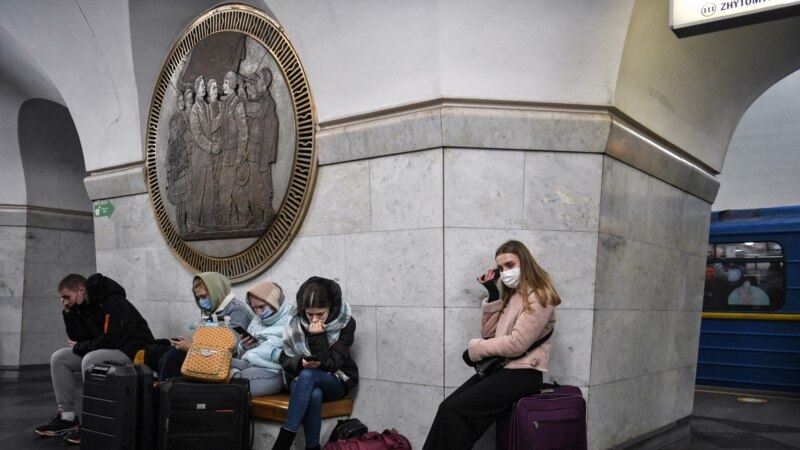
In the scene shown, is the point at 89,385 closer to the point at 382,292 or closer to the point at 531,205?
the point at 382,292

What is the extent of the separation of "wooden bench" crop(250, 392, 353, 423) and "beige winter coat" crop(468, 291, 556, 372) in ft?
3.93

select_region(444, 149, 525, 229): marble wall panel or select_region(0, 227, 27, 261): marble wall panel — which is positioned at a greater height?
select_region(444, 149, 525, 229): marble wall panel

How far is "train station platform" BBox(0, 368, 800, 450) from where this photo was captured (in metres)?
5.52

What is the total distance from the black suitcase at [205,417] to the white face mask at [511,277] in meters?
1.77

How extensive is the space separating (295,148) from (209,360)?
5.85ft

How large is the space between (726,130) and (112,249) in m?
6.14

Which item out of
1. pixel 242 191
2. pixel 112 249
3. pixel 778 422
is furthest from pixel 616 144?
pixel 112 249

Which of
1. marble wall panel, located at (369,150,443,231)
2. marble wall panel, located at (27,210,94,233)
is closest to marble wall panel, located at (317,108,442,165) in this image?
marble wall panel, located at (369,150,443,231)

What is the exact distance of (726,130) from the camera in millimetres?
6488

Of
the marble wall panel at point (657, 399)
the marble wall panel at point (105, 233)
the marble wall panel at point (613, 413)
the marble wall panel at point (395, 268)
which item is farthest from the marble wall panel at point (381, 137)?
the marble wall panel at point (105, 233)

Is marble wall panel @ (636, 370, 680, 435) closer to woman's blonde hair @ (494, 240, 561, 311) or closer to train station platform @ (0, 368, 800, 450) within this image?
train station platform @ (0, 368, 800, 450)

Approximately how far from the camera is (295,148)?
545 cm

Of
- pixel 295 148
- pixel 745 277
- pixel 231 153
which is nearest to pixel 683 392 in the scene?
pixel 745 277

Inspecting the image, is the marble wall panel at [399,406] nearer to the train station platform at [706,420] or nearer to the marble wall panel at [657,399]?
the train station platform at [706,420]
